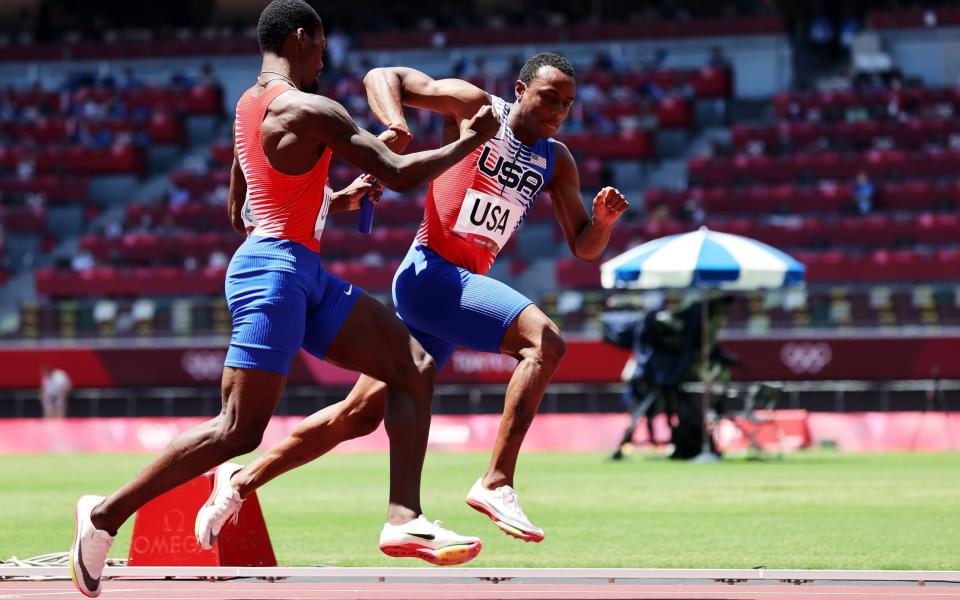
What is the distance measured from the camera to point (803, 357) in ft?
90.8

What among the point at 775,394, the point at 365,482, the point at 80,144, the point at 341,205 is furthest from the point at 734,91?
the point at 341,205

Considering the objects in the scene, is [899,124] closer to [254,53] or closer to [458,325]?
[254,53]

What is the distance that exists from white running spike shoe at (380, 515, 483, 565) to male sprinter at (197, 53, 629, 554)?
24.3 inches

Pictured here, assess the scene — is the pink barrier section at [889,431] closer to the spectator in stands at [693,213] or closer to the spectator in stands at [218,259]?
the spectator in stands at [693,213]

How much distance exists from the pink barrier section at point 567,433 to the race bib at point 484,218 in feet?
46.8

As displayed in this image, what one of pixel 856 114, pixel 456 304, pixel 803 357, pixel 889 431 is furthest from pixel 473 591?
pixel 856 114

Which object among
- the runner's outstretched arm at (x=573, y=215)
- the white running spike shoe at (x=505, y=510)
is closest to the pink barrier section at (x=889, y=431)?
the runner's outstretched arm at (x=573, y=215)

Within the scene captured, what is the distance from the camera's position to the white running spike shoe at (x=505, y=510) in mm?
6770

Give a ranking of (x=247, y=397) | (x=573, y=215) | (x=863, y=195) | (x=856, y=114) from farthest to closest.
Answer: (x=856, y=114), (x=863, y=195), (x=573, y=215), (x=247, y=397)

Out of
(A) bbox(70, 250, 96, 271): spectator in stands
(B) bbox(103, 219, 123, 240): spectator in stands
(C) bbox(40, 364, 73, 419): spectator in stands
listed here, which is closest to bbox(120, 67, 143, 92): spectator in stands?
(B) bbox(103, 219, 123, 240): spectator in stands

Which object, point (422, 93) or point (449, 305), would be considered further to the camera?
point (422, 93)

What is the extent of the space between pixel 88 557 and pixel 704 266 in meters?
13.6

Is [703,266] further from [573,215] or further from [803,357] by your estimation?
[573,215]

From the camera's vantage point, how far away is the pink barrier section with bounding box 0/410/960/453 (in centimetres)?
2367
